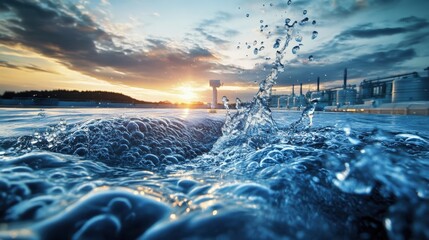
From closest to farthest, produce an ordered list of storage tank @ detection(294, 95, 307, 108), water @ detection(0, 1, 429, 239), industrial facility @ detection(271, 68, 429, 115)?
water @ detection(0, 1, 429, 239)
industrial facility @ detection(271, 68, 429, 115)
storage tank @ detection(294, 95, 307, 108)

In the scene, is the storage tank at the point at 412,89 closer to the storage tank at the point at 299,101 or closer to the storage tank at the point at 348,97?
the storage tank at the point at 348,97

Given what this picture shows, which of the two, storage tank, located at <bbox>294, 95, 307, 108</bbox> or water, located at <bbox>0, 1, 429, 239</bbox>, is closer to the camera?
water, located at <bbox>0, 1, 429, 239</bbox>

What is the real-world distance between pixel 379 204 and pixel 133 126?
312cm

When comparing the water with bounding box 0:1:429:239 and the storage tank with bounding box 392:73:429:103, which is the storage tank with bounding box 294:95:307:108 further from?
the water with bounding box 0:1:429:239

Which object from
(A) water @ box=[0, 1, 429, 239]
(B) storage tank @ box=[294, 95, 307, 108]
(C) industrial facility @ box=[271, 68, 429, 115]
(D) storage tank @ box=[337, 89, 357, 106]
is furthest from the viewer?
(B) storage tank @ box=[294, 95, 307, 108]

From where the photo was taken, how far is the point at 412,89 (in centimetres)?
2408

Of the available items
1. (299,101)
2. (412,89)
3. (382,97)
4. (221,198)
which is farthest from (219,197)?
(299,101)

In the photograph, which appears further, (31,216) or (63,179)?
(63,179)

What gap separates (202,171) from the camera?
2045mm

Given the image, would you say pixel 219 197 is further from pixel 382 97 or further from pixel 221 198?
pixel 382 97

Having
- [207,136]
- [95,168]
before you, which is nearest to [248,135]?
[207,136]

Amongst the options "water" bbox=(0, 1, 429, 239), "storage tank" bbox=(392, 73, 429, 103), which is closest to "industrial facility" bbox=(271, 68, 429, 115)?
"storage tank" bbox=(392, 73, 429, 103)

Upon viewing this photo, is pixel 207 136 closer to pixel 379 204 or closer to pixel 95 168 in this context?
pixel 95 168

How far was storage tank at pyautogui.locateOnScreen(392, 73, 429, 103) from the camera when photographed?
931 inches
